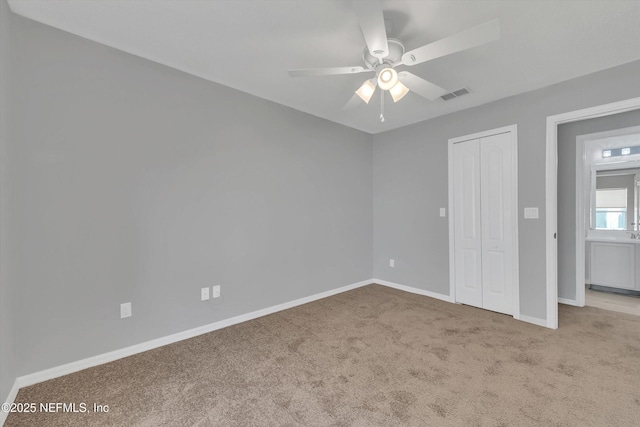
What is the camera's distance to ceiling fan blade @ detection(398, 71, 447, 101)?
1984 mm

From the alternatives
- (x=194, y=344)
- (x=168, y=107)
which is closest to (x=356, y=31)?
(x=168, y=107)

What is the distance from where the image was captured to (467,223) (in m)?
3.47

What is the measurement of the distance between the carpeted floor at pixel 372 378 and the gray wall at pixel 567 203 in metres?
0.76

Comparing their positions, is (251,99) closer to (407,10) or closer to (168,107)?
(168,107)

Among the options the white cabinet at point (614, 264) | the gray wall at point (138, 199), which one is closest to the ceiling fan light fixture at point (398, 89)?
the gray wall at point (138, 199)

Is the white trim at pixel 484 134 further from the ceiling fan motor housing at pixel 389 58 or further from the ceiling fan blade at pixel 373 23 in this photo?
the ceiling fan blade at pixel 373 23

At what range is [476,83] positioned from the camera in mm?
2775

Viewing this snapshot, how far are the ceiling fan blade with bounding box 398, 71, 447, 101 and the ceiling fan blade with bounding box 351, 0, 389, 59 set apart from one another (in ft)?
0.96

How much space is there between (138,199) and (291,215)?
5.45ft

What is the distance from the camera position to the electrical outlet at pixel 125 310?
7.33ft

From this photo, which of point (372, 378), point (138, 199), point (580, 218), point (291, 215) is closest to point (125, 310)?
point (138, 199)

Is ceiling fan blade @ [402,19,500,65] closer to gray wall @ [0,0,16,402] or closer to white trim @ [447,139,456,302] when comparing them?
white trim @ [447,139,456,302]

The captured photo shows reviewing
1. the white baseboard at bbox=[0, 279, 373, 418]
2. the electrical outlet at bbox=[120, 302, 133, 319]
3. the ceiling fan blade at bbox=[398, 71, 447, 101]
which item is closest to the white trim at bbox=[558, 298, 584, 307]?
the ceiling fan blade at bbox=[398, 71, 447, 101]

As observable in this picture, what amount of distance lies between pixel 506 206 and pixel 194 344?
3.62m
